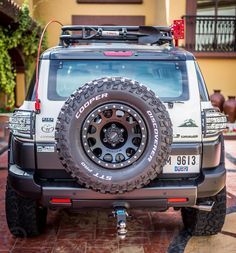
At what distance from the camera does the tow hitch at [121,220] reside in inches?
123

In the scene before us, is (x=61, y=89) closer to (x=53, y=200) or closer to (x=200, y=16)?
(x=53, y=200)

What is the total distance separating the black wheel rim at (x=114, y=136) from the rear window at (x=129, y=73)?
0.43 metres

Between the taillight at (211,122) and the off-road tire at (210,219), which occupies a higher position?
the taillight at (211,122)

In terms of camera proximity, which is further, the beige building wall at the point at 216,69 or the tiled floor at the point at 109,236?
the beige building wall at the point at 216,69

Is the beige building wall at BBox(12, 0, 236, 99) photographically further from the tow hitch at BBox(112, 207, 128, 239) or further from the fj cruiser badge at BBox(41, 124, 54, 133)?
the tow hitch at BBox(112, 207, 128, 239)

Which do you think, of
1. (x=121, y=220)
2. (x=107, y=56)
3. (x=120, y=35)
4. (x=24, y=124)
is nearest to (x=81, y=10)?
(x=120, y=35)

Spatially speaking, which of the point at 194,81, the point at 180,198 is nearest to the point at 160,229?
the point at 180,198

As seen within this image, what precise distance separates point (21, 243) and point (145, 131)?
1.61 meters

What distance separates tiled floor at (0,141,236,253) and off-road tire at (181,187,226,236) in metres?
0.07

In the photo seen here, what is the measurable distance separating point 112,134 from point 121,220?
63 cm

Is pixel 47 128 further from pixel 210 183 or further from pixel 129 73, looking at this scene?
pixel 210 183

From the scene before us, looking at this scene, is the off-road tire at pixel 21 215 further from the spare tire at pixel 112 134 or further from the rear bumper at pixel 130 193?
the spare tire at pixel 112 134

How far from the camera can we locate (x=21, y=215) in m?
3.77

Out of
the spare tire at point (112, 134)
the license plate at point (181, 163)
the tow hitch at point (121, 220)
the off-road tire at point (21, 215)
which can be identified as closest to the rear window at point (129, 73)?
the spare tire at point (112, 134)
